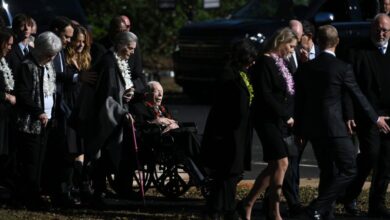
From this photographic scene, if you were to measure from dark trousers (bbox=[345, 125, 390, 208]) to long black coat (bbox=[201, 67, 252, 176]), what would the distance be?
1.33 meters

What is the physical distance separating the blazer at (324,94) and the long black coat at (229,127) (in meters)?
0.52

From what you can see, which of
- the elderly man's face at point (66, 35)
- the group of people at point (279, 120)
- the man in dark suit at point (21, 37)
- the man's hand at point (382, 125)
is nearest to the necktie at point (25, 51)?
the man in dark suit at point (21, 37)

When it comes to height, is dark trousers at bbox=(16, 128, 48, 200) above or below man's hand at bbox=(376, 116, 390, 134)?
below

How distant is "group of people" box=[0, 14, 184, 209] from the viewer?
12531mm

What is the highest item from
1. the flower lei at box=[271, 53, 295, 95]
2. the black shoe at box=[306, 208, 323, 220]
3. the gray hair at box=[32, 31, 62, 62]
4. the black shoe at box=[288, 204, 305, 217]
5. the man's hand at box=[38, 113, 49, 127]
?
the gray hair at box=[32, 31, 62, 62]

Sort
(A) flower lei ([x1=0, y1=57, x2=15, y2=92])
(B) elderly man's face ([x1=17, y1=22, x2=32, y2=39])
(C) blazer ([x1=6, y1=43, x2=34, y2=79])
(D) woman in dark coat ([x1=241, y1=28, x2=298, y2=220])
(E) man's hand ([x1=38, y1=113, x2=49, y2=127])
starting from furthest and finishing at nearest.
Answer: (B) elderly man's face ([x1=17, y1=22, x2=32, y2=39]) < (C) blazer ([x1=6, y1=43, x2=34, y2=79]) < (A) flower lei ([x1=0, y1=57, x2=15, y2=92]) < (E) man's hand ([x1=38, y1=113, x2=49, y2=127]) < (D) woman in dark coat ([x1=241, y1=28, x2=298, y2=220])

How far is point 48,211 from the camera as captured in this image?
12609 mm

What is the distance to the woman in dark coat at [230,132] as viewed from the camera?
11.6 metres

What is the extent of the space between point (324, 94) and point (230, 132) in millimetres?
843

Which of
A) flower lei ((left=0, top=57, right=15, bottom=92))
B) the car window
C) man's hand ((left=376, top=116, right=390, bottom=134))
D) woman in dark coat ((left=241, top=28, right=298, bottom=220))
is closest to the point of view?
woman in dark coat ((left=241, top=28, right=298, bottom=220))

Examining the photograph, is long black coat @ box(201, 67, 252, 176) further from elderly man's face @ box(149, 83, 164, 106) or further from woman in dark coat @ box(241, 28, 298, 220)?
elderly man's face @ box(149, 83, 164, 106)

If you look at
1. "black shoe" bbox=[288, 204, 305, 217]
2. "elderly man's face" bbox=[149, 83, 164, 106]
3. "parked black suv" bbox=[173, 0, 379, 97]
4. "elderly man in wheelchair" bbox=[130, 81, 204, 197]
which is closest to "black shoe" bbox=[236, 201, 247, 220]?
"black shoe" bbox=[288, 204, 305, 217]

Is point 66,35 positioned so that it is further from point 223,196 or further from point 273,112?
point 273,112

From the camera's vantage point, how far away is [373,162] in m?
12.6
